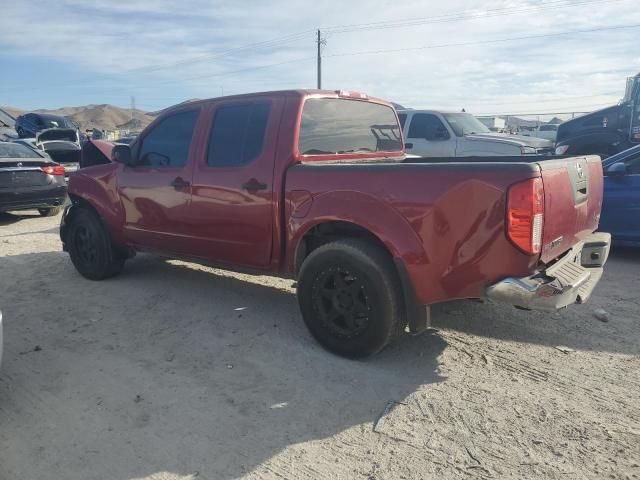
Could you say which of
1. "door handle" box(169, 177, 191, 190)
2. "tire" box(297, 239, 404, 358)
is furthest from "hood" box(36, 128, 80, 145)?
"tire" box(297, 239, 404, 358)

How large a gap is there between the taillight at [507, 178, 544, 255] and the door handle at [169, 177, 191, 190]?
287 centimetres

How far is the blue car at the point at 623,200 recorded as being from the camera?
6.34 metres

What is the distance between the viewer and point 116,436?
2846mm

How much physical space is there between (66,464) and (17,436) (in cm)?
47

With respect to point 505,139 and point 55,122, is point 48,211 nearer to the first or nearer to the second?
point 505,139

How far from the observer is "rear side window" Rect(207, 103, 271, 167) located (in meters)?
4.24

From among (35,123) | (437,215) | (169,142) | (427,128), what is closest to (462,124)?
(427,128)

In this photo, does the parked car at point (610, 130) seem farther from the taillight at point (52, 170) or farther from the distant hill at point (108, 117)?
the distant hill at point (108, 117)

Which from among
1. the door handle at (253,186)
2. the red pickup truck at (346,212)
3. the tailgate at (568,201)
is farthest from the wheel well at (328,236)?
the tailgate at (568,201)

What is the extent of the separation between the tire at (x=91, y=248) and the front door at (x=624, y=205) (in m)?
5.90

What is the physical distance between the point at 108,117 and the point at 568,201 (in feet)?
314

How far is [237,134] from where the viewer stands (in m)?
A: 4.40

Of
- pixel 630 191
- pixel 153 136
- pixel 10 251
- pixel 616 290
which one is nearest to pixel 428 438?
pixel 616 290

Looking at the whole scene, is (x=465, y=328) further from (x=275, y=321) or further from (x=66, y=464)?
(x=66, y=464)
